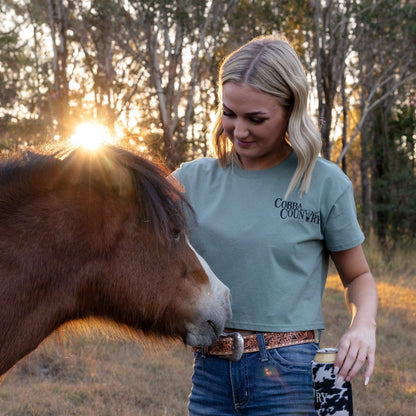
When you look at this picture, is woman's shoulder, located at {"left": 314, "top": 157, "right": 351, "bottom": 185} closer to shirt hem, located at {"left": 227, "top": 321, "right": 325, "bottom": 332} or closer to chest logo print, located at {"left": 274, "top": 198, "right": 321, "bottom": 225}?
chest logo print, located at {"left": 274, "top": 198, "right": 321, "bottom": 225}

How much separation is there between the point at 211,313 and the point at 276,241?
→ 0.39m

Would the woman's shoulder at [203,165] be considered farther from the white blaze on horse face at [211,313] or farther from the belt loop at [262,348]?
the belt loop at [262,348]

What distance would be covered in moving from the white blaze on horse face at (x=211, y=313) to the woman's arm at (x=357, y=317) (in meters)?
0.44

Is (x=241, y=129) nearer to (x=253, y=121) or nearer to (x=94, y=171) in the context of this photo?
(x=253, y=121)

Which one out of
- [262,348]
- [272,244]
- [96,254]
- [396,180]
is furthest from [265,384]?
[396,180]

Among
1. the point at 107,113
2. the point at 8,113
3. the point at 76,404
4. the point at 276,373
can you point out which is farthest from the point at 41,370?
the point at 8,113

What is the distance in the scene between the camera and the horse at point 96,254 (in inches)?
72.6

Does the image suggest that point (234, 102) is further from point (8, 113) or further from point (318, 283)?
point (8, 113)

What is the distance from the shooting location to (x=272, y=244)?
7.22 feet

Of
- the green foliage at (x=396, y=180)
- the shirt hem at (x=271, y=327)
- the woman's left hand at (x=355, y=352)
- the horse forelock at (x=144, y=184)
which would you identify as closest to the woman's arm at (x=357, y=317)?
the woman's left hand at (x=355, y=352)

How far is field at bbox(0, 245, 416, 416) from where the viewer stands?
4.84 meters

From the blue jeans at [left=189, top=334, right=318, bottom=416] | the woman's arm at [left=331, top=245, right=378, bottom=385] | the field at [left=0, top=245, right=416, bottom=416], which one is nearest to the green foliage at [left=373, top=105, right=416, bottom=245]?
the field at [left=0, top=245, right=416, bottom=416]

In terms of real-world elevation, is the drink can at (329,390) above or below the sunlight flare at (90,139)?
below

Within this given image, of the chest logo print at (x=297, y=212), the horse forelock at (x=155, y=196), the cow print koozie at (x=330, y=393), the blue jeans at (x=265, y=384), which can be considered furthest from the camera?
the chest logo print at (x=297, y=212)
